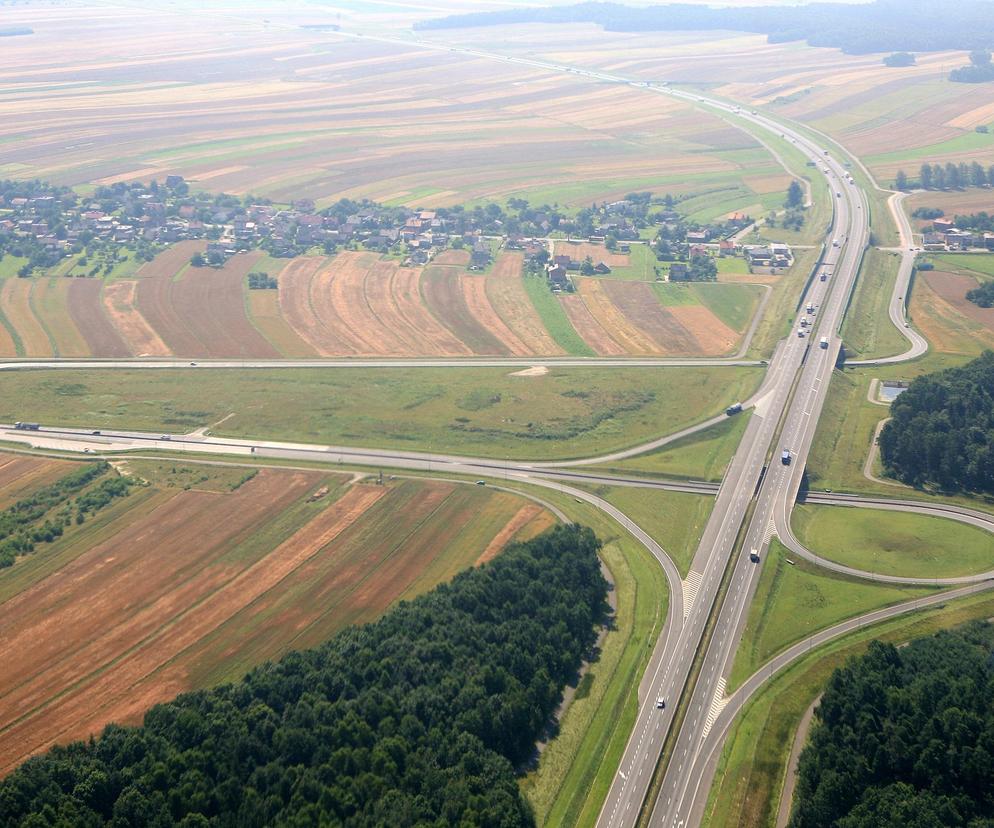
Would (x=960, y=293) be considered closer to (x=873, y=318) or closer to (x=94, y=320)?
(x=873, y=318)

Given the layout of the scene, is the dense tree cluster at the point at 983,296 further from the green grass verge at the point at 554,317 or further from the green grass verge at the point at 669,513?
the green grass verge at the point at 669,513

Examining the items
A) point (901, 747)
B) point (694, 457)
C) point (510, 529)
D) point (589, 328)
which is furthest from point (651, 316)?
point (901, 747)

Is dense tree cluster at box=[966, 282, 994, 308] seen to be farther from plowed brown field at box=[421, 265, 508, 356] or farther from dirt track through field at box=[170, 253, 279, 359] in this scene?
dirt track through field at box=[170, 253, 279, 359]

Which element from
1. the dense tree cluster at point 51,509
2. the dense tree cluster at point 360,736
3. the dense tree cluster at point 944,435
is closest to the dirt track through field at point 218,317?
the dense tree cluster at point 51,509

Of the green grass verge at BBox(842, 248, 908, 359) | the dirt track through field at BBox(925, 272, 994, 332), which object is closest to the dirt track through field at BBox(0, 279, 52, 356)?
the green grass verge at BBox(842, 248, 908, 359)

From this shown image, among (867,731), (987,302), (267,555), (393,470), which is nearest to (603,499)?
(393,470)

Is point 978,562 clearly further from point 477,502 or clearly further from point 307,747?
point 307,747

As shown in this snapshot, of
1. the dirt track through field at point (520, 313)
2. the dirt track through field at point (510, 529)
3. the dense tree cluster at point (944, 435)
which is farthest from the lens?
the dirt track through field at point (520, 313)
